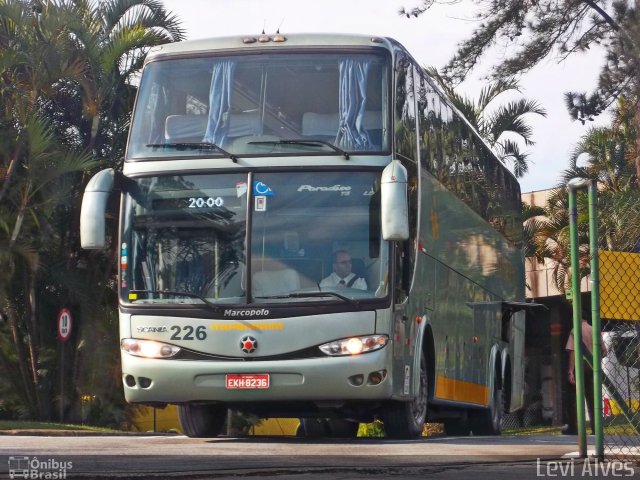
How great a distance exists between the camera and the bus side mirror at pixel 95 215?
1188cm

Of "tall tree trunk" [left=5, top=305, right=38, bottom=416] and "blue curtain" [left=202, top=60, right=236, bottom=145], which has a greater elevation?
"blue curtain" [left=202, top=60, right=236, bottom=145]

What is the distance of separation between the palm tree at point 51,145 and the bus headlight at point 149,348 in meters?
11.4

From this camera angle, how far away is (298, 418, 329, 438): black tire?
16719mm

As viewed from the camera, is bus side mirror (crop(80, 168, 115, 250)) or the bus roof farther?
the bus roof

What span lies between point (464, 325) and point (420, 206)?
11.2 ft

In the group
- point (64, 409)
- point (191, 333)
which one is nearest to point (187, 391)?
point (191, 333)

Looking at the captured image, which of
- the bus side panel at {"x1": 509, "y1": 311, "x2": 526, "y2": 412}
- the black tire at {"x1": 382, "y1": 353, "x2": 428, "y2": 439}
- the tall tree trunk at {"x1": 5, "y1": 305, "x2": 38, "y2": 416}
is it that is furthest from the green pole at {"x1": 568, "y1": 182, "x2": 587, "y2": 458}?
the tall tree trunk at {"x1": 5, "y1": 305, "x2": 38, "y2": 416}

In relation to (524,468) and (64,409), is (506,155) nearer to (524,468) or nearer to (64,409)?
(64,409)

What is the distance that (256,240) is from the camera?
39.3 ft

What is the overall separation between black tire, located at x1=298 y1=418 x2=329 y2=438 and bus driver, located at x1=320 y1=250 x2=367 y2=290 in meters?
5.16

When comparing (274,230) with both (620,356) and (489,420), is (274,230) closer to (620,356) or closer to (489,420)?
(620,356)

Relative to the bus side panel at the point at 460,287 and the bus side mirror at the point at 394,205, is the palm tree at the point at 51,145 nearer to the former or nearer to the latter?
the bus side panel at the point at 460,287

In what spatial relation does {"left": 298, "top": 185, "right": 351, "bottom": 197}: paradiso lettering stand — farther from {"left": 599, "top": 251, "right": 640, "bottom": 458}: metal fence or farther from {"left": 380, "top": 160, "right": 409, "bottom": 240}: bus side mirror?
{"left": 599, "top": 251, "right": 640, "bottom": 458}: metal fence

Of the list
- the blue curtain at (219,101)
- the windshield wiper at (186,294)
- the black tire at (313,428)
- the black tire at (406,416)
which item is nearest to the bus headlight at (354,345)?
the windshield wiper at (186,294)
